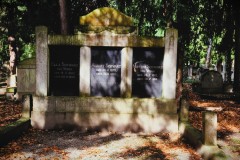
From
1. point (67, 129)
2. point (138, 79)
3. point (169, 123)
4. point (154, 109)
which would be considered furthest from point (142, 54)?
point (67, 129)

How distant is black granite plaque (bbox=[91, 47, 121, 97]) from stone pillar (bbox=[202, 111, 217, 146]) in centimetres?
312

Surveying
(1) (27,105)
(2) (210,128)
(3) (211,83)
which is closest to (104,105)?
(1) (27,105)

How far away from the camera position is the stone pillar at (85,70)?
8.27 metres

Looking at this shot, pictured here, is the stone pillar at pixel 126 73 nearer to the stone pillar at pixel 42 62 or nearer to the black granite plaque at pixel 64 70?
the black granite plaque at pixel 64 70

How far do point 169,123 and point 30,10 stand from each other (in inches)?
Answer: 472

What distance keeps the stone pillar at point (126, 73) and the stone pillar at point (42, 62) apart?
2.23 m

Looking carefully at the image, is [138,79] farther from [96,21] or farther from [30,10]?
[30,10]

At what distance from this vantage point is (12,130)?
272 inches

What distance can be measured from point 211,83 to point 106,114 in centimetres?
1145

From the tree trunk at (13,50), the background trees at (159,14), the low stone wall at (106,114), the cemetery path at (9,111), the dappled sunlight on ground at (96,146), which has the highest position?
the background trees at (159,14)

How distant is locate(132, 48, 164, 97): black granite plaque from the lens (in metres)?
8.32

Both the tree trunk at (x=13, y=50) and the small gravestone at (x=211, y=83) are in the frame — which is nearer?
the small gravestone at (x=211, y=83)

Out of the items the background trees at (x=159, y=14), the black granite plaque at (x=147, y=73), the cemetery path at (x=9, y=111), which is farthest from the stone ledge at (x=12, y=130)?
the background trees at (x=159, y=14)

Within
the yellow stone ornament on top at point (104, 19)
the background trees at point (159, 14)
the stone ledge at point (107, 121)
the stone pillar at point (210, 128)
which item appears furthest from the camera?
the background trees at point (159, 14)
